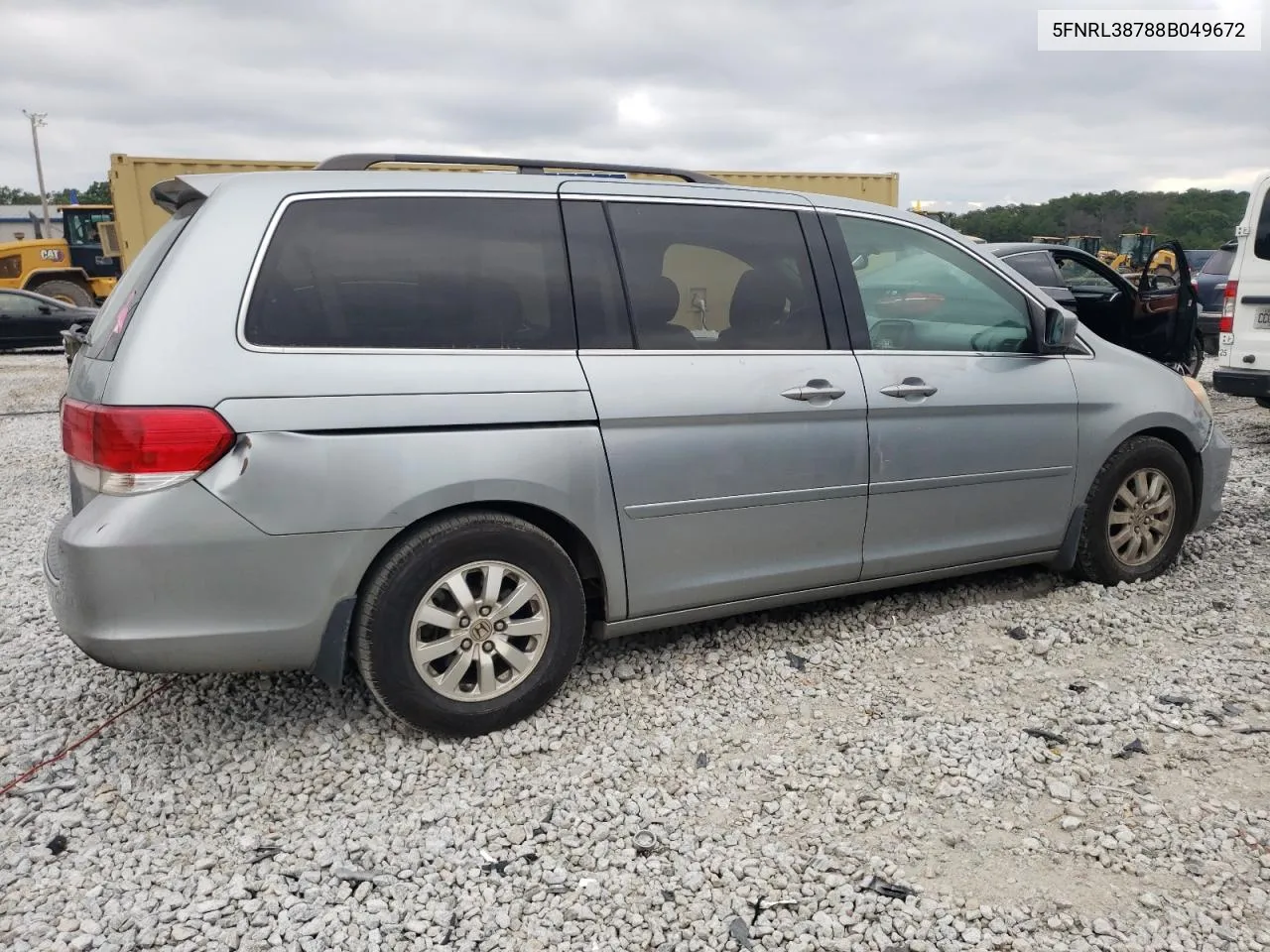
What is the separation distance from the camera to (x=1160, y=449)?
447cm

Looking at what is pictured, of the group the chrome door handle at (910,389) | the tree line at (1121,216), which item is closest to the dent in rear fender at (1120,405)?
the chrome door handle at (910,389)

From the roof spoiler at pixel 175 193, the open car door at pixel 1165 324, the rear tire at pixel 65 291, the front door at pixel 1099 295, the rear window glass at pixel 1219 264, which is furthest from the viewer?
the rear tire at pixel 65 291

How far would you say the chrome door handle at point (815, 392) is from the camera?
3568mm

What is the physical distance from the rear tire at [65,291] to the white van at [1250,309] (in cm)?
2171

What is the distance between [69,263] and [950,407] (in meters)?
Answer: 23.6

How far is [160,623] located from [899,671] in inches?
98.6

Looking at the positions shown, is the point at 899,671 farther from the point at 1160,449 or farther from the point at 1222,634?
the point at 1160,449

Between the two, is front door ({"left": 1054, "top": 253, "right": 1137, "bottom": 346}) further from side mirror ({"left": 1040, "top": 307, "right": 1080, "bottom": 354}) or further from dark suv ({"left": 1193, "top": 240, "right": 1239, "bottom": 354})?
side mirror ({"left": 1040, "top": 307, "right": 1080, "bottom": 354})

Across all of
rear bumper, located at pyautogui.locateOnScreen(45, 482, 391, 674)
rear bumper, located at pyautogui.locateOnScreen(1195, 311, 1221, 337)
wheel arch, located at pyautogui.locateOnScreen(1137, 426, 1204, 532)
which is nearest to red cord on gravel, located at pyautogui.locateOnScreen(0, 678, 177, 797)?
rear bumper, located at pyautogui.locateOnScreen(45, 482, 391, 674)

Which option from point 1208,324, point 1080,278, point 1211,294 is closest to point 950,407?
point 1080,278

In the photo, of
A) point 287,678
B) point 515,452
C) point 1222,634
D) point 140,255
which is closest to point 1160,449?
point 1222,634

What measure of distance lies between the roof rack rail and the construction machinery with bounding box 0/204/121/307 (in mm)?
20762

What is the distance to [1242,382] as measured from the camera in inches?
316

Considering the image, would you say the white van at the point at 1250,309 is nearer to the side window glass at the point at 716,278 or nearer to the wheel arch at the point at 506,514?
the side window glass at the point at 716,278
